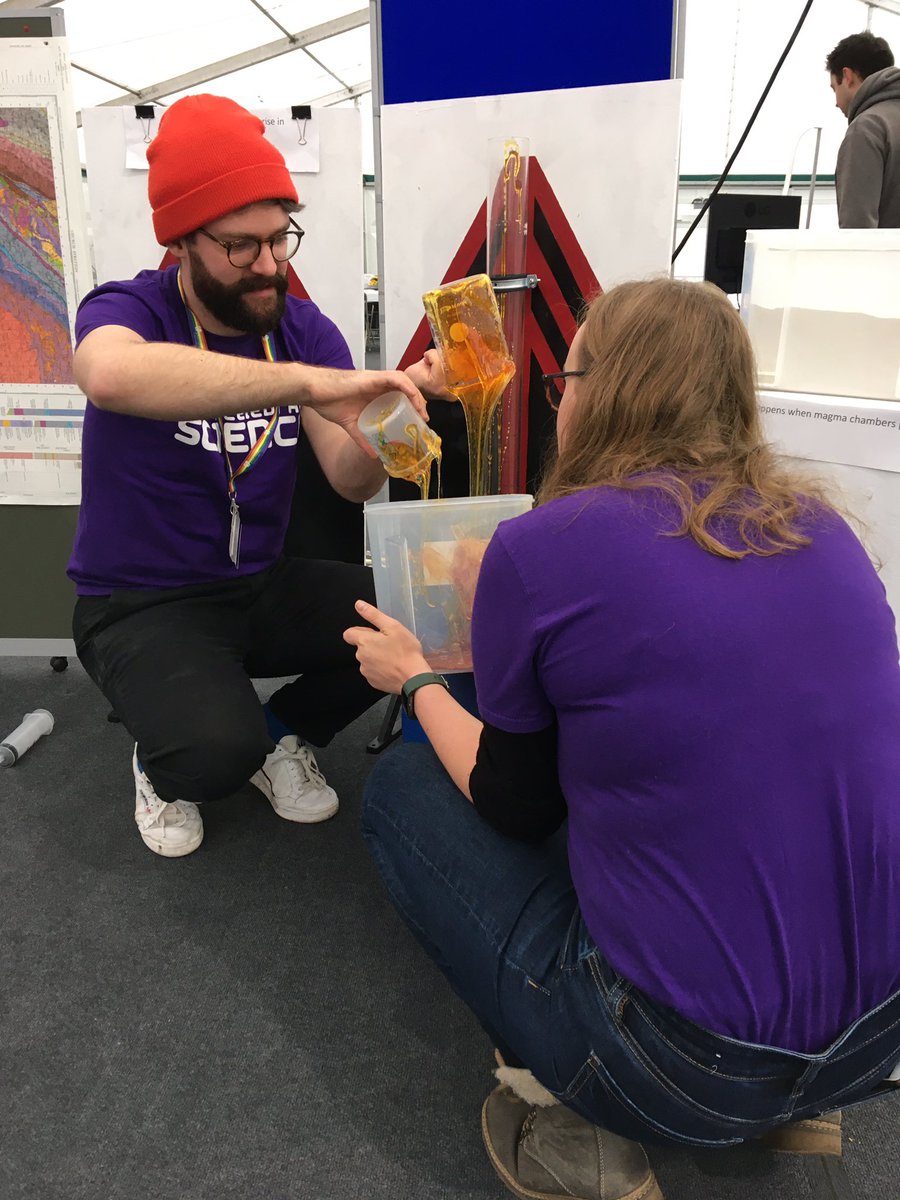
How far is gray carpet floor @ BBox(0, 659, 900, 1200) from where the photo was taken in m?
1.00

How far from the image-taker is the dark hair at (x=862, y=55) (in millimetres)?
3059

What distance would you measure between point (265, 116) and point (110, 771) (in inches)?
60.7

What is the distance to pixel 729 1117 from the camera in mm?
781

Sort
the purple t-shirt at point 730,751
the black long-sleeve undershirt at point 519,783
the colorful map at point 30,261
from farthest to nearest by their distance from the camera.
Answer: the colorful map at point 30,261
the black long-sleeve undershirt at point 519,783
the purple t-shirt at point 730,751

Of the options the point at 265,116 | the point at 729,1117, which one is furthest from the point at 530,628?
the point at 265,116

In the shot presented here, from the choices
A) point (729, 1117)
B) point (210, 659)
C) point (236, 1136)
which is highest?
point (210, 659)

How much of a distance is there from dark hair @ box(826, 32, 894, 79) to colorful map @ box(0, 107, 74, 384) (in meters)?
2.86

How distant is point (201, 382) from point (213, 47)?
30.8 ft

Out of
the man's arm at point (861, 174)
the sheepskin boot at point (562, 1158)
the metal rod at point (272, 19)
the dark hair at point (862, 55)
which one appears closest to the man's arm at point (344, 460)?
the sheepskin boot at point (562, 1158)

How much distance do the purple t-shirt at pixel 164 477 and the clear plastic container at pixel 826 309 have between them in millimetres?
839

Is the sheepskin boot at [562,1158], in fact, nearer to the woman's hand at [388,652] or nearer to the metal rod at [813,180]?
the woman's hand at [388,652]

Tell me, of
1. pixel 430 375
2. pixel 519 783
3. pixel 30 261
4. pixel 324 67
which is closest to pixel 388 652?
pixel 519 783

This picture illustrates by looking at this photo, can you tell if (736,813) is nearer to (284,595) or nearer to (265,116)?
(284,595)

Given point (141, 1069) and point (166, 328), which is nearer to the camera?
point (141, 1069)
